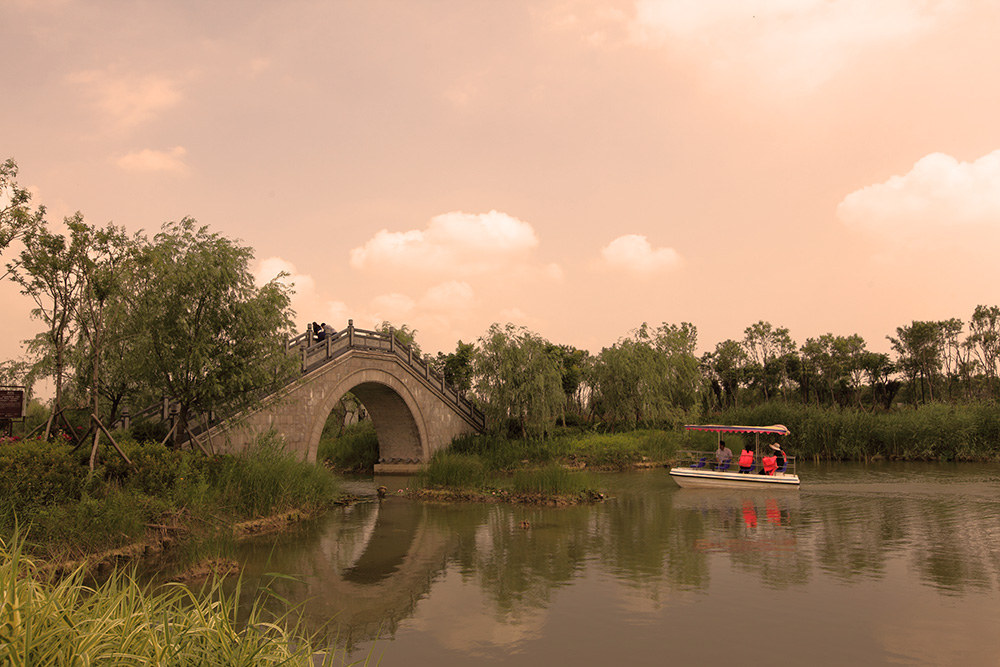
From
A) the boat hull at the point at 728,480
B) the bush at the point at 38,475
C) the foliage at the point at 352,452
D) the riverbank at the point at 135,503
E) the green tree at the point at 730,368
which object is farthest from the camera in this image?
the green tree at the point at 730,368

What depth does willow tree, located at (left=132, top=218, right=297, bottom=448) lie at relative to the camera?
16891 millimetres

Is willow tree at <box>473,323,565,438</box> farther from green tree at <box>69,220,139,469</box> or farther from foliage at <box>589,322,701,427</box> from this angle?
green tree at <box>69,220,139,469</box>

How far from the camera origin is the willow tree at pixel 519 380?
103 feet

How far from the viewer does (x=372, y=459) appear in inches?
1341

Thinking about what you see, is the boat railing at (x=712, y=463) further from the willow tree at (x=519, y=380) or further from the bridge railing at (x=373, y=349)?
the bridge railing at (x=373, y=349)

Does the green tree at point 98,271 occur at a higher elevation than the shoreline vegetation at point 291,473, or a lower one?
higher

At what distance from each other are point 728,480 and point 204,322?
16755 mm

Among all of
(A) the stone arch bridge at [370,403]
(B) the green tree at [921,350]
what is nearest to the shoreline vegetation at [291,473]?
(A) the stone arch bridge at [370,403]

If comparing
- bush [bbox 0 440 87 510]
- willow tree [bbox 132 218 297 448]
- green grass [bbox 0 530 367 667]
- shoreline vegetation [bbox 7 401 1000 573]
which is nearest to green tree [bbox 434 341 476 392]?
shoreline vegetation [bbox 7 401 1000 573]

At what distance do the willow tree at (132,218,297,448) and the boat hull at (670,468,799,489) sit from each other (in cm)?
1371

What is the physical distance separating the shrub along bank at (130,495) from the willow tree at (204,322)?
2.02 meters

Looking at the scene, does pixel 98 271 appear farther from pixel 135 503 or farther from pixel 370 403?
pixel 370 403

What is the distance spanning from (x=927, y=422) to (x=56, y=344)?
32.6 metres

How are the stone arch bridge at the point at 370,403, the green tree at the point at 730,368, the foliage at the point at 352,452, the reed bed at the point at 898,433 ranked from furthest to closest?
1. the green tree at the point at 730,368
2. the foliage at the point at 352,452
3. the reed bed at the point at 898,433
4. the stone arch bridge at the point at 370,403
